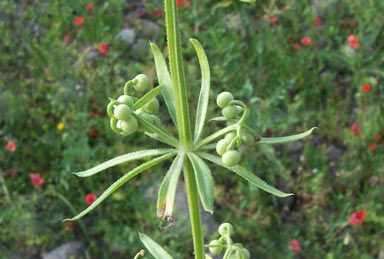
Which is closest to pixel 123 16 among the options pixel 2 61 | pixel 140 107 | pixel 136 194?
pixel 2 61

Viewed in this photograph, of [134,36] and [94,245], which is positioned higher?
[134,36]

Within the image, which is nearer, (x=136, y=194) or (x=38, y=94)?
(x=136, y=194)

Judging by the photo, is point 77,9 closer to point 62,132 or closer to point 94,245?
point 62,132

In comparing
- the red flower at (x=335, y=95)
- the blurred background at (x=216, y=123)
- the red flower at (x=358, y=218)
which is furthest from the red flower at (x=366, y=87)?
the red flower at (x=358, y=218)

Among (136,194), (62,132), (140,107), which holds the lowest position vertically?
(136,194)

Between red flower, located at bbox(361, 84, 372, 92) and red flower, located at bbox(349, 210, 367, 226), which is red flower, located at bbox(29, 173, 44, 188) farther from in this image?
red flower, located at bbox(361, 84, 372, 92)

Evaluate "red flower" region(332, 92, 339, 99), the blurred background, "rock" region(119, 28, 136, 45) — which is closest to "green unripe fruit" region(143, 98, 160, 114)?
the blurred background
